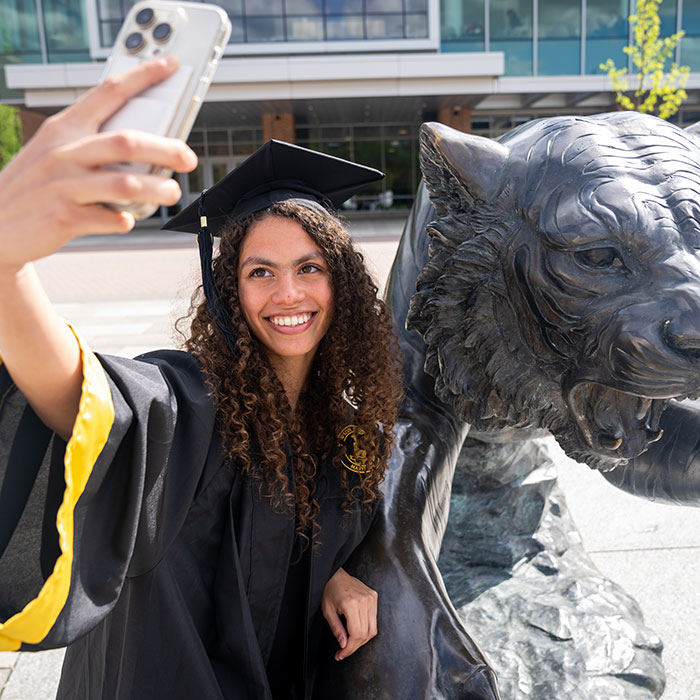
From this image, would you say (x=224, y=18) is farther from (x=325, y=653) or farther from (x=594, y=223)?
(x=325, y=653)

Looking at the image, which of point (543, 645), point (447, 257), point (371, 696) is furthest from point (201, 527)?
point (543, 645)

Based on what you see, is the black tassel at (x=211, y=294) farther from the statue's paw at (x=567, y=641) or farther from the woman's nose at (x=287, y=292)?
the statue's paw at (x=567, y=641)

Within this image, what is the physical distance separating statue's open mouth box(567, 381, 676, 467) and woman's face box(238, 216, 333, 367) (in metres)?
0.64

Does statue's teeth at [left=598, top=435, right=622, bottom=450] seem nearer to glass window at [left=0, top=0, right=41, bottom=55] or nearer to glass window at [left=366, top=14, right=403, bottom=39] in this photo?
glass window at [left=366, top=14, right=403, bottom=39]

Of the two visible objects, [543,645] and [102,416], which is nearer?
[102,416]

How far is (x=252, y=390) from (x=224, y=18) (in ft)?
3.18

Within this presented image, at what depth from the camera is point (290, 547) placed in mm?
1679

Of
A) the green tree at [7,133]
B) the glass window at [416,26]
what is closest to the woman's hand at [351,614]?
the glass window at [416,26]

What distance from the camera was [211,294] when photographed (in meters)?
1.74

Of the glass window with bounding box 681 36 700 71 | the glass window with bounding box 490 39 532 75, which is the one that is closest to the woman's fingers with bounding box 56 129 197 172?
the glass window with bounding box 490 39 532 75

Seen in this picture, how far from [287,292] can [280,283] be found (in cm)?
3

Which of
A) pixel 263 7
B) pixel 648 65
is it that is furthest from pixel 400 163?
pixel 648 65

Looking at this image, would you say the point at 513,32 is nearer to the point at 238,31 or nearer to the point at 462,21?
the point at 462,21

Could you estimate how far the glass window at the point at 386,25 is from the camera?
820 inches
